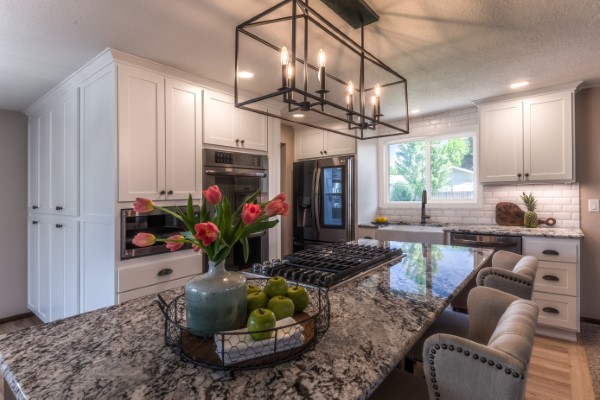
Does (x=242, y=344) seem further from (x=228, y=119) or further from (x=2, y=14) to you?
→ (x=228, y=119)

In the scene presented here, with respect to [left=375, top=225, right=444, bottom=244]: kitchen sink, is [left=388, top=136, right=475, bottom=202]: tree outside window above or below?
above

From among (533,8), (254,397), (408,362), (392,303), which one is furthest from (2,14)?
(533,8)

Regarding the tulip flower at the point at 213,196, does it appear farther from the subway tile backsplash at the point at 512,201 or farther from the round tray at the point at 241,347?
the subway tile backsplash at the point at 512,201

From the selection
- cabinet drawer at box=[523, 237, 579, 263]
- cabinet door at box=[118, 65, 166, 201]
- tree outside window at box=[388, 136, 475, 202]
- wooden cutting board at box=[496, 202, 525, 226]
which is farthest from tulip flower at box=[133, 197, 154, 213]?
tree outside window at box=[388, 136, 475, 202]

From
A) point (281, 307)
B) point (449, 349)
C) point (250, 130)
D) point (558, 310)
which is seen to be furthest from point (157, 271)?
point (558, 310)

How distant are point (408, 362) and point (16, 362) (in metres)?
1.50

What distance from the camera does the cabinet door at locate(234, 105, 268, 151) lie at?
307cm

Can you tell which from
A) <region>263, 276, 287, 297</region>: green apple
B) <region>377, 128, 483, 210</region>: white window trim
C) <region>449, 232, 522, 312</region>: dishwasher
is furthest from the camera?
<region>377, 128, 483, 210</region>: white window trim

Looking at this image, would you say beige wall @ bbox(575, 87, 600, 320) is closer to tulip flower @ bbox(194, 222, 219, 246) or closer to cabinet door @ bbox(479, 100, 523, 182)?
cabinet door @ bbox(479, 100, 523, 182)

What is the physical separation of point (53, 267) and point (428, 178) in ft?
14.4

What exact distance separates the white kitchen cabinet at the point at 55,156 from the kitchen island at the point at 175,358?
214 cm

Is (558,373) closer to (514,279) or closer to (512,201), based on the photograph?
(514,279)

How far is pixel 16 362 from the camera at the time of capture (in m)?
0.79

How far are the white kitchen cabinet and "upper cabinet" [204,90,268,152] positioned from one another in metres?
1.08
